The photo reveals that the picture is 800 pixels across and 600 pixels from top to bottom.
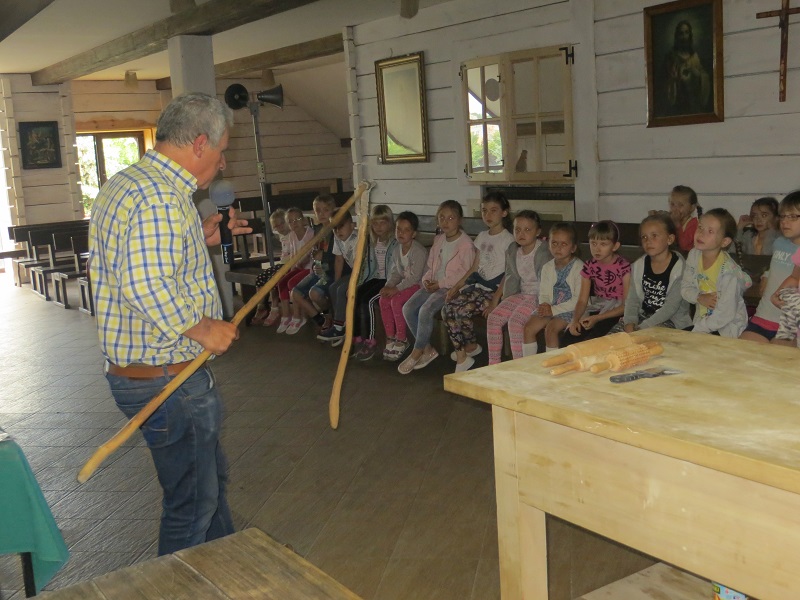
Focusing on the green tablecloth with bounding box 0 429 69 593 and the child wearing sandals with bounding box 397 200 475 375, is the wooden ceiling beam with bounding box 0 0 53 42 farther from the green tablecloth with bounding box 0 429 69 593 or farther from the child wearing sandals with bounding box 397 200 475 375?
the green tablecloth with bounding box 0 429 69 593

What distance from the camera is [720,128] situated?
530cm

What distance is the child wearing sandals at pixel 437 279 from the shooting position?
5.50 m

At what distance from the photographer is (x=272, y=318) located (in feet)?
24.3

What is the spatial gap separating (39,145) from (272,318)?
649 centimetres

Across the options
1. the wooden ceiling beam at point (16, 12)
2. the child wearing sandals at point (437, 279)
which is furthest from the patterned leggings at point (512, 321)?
the wooden ceiling beam at point (16, 12)

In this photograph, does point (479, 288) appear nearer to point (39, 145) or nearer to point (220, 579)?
point (220, 579)

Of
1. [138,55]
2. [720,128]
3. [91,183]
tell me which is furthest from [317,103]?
[720,128]

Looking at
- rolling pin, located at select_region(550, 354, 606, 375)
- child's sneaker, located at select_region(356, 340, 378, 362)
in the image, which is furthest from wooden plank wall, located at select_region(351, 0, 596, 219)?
rolling pin, located at select_region(550, 354, 606, 375)

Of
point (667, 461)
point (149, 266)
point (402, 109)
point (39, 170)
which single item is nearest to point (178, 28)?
point (402, 109)

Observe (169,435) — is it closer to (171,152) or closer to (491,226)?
(171,152)

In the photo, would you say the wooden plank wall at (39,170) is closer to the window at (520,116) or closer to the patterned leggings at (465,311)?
the window at (520,116)

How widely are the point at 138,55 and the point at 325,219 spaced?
3.58m

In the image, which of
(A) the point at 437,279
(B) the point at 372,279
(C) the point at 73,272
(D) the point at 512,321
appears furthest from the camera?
(C) the point at 73,272

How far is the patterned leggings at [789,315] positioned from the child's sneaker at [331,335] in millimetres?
3421
